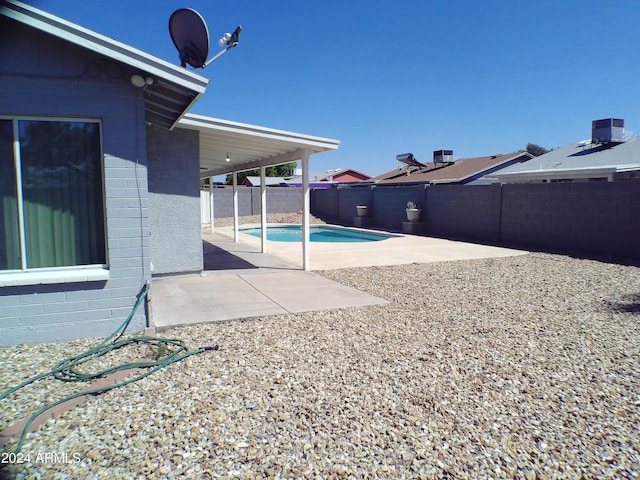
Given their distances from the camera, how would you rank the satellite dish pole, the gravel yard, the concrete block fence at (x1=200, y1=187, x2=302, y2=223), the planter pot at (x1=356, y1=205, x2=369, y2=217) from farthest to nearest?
the concrete block fence at (x1=200, y1=187, x2=302, y2=223) → the planter pot at (x1=356, y1=205, x2=369, y2=217) → the satellite dish pole → the gravel yard

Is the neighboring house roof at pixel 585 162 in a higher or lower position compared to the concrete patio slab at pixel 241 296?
higher

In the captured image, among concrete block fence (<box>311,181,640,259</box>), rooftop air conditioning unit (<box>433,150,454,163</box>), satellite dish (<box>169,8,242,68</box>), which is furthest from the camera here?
rooftop air conditioning unit (<box>433,150,454,163</box>)

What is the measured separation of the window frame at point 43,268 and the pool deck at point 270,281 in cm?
106

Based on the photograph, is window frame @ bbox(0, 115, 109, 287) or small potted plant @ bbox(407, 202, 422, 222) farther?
small potted plant @ bbox(407, 202, 422, 222)

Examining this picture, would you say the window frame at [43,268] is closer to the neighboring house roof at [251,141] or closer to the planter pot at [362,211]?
the neighboring house roof at [251,141]

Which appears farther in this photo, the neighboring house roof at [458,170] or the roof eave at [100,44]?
the neighboring house roof at [458,170]

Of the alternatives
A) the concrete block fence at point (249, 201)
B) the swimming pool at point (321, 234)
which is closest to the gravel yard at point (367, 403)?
the swimming pool at point (321, 234)

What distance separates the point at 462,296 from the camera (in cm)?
778

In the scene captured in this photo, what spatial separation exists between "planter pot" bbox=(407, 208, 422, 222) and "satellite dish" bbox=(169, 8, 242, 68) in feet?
44.7

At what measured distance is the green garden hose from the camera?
3.99m

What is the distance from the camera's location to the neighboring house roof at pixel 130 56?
15.4 ft

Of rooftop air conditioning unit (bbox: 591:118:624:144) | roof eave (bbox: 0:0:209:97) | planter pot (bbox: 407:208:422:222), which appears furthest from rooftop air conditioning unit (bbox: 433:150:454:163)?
roof eave (bbox: 0:0:209:97)

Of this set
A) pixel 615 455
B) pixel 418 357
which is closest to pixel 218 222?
pixel 418 357

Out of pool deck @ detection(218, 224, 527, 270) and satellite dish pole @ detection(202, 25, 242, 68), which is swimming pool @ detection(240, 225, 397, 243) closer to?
pool deck @ detection(218, 224, 527, 270)
